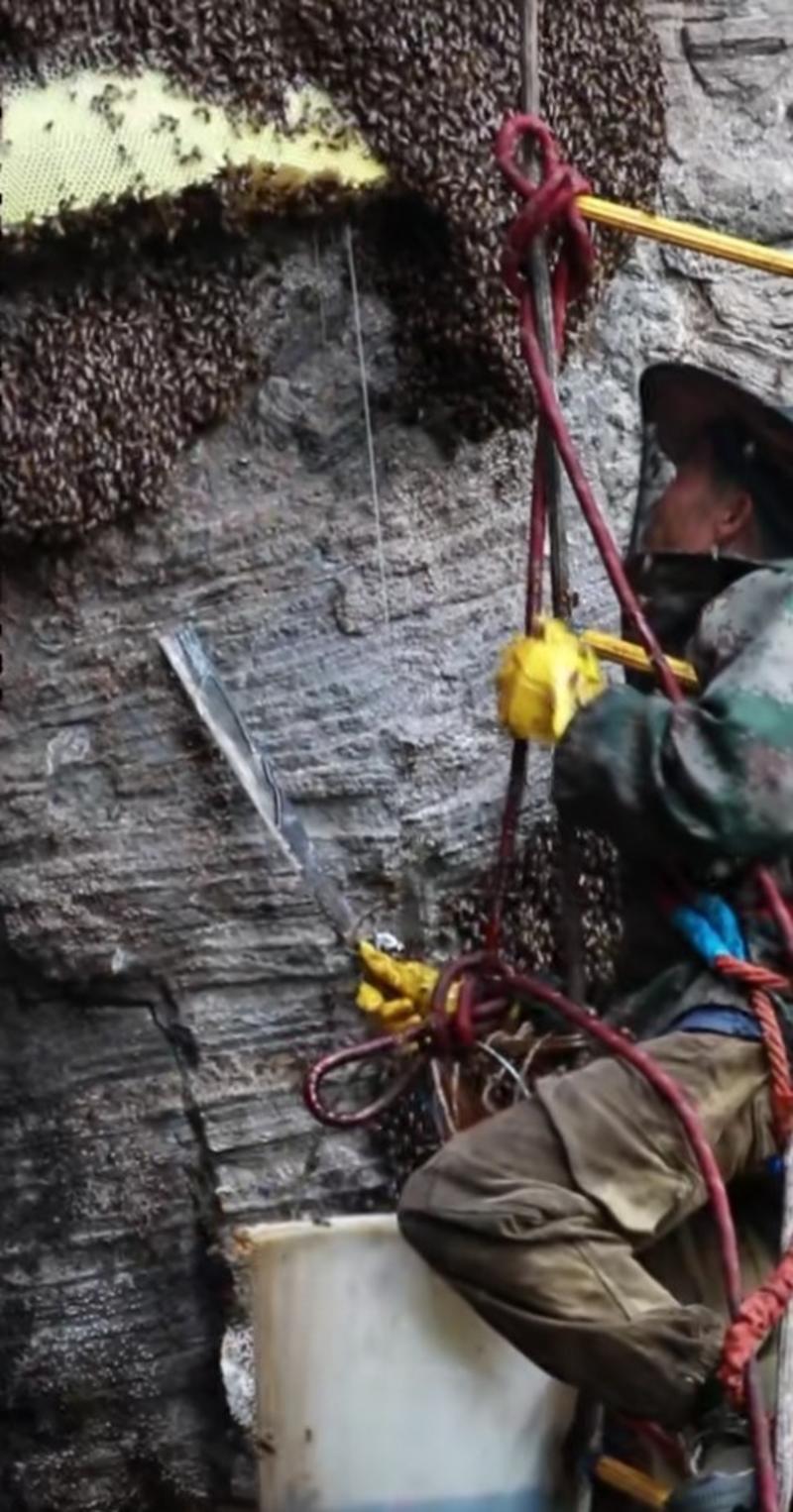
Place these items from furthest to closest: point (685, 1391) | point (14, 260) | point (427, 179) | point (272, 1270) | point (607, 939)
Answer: point (607, 939) → point (427, 179) → point (14, 260) → point (272, 1270) → point (685, 1391)

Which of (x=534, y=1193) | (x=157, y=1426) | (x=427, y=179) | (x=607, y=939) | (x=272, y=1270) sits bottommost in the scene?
(x=157, y=1426)

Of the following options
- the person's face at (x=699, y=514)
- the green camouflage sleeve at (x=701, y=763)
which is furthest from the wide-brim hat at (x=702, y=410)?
the green camouflage sleeve at (x=701, y=763)

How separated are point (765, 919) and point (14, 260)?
1.96m

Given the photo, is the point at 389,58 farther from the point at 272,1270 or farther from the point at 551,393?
the point at 272,1270

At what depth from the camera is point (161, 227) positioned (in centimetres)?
491

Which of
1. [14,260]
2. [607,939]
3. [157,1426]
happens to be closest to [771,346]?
[607,939]

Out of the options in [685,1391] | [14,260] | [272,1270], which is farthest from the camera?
[14,260]

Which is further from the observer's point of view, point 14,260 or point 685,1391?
point 14,260

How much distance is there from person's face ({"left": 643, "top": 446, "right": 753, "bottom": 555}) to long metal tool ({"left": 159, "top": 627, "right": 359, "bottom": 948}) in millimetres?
1151

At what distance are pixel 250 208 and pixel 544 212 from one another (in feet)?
4.18

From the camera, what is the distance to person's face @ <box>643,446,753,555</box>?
4.12 m

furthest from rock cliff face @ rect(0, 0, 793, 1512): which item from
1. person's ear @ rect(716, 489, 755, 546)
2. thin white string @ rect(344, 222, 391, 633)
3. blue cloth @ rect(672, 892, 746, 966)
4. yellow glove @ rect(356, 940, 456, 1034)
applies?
blue cloth @ rect(672, 892, 746, 966)

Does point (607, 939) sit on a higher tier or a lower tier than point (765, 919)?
lower

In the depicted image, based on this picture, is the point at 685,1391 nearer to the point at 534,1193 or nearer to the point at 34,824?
the point at 534,1193
